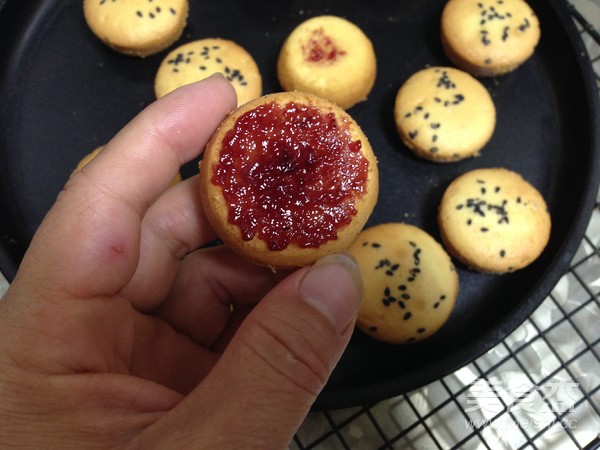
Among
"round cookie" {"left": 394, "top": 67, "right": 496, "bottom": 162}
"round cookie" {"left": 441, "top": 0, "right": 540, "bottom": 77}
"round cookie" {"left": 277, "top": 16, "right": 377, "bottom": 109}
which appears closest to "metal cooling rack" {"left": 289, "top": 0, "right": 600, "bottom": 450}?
"round cookie" {"left": 394, "top": 67, "right": 496, "bottom": 162}

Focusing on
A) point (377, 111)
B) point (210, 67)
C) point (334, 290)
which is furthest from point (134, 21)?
point (334, 290)

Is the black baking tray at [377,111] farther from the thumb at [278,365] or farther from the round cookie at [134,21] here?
the thumb at [278,365]

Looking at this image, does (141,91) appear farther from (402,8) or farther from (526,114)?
(526,114)

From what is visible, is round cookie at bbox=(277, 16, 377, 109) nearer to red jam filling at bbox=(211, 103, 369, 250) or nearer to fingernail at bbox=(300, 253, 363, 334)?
red jam filling at bbox=(211, 103, 369, 250)

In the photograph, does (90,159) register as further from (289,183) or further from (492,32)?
(492,32)

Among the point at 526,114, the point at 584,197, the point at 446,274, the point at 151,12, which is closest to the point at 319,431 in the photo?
the point at 446,274

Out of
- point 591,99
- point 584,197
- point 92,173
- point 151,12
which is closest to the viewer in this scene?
point 92,173
